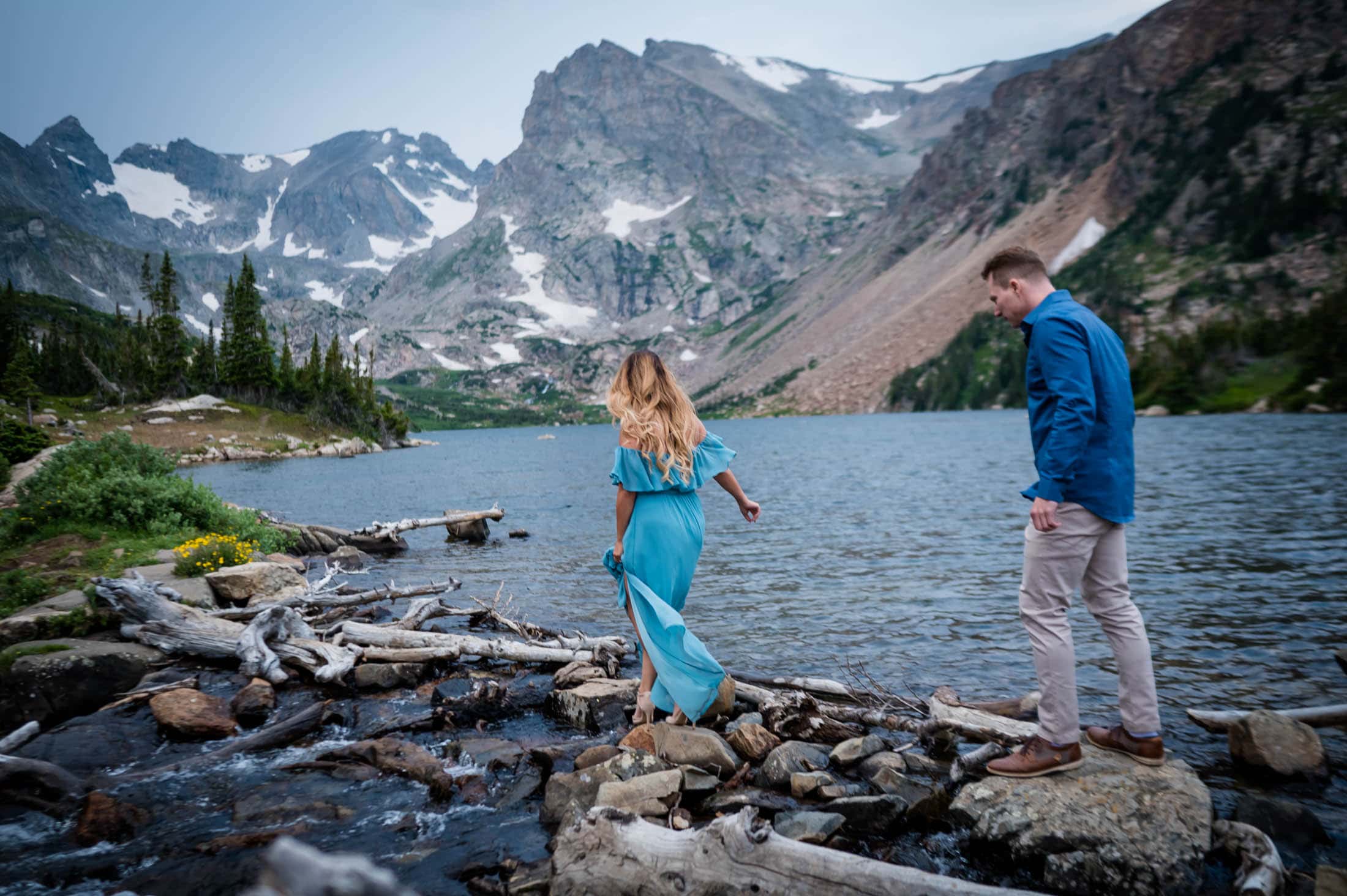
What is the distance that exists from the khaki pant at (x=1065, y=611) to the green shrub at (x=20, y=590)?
14491 mm

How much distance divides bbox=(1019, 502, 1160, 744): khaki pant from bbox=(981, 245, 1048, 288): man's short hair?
1.95 metres

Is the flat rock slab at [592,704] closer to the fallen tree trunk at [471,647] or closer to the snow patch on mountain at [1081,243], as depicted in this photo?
the fallen tree trunk at [471,647]

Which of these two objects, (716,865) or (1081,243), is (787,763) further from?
(1081,243)

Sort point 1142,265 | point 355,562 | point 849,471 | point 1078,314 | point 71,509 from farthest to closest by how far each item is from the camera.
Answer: point 1142,265
point 849,471
point 355,562
point 71,509
point 1078,314

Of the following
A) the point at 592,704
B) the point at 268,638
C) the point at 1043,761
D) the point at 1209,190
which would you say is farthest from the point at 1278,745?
the point at 1209,190

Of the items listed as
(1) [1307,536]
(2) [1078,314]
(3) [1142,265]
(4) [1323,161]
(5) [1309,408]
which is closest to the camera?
(2) [1078,314]

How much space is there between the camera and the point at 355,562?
23.0m

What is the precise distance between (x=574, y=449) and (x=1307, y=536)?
332 ft

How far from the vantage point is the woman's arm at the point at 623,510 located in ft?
25.6

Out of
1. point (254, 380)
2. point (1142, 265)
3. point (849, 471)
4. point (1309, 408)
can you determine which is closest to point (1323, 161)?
point (1142, 265)

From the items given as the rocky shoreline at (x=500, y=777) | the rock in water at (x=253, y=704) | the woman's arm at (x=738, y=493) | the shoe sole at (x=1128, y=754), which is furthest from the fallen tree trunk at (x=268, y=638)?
the shoe sole at (x=1128, y=754)

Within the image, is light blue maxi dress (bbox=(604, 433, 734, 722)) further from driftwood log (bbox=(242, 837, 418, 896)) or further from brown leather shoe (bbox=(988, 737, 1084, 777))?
driftwood log (bbox=(242, 837, 418, 896))

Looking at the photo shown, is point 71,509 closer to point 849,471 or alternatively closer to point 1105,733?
point 1105,733

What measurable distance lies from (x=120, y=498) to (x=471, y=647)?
11.7 m
